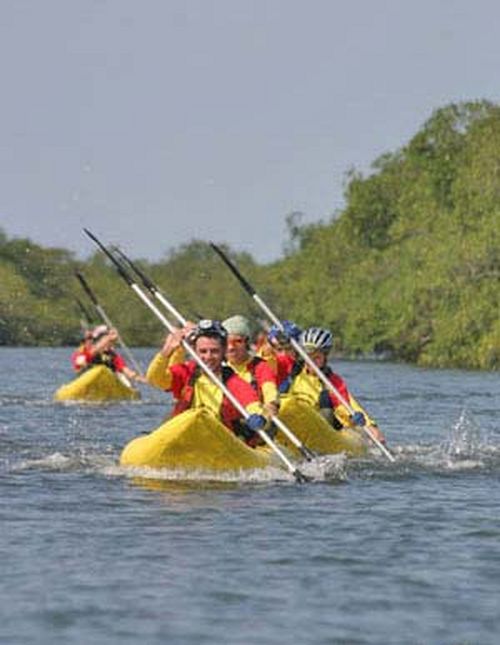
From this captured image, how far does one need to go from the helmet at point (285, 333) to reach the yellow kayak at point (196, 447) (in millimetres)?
3531

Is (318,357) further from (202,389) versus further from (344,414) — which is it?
(202,389)

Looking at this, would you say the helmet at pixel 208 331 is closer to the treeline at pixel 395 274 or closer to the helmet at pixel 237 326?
the helmet at pixel 237 326

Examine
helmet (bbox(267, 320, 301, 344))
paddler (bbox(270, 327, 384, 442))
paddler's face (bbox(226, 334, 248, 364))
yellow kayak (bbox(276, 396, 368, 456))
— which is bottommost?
yellow kayak (bbox(276, 396, 368, 456))

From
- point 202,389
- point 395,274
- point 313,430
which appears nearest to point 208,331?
point 202,389

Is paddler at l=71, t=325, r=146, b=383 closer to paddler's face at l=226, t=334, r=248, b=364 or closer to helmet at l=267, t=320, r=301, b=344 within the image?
helmet at l=267, t=320, r=301, b=344

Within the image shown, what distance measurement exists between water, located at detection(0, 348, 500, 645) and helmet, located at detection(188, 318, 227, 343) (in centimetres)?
120

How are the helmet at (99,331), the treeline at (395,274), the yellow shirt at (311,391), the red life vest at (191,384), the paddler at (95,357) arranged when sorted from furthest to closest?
the treeline at (395,274) → the paddler at (95,357) → the helmet at (99,331) → the yellow shirt at (311,391) → the red life vest at (191,384)

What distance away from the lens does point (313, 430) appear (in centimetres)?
1984

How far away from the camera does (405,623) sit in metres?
10.5

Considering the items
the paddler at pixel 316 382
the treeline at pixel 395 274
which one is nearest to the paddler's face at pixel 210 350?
the paddler at pixel 316 382

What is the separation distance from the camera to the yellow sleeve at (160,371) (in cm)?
1670

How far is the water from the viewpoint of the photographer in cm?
1045

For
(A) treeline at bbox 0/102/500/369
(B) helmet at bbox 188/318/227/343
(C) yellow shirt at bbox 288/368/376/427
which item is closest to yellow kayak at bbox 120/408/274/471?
(B) helmet at bbox 188/318/227/343

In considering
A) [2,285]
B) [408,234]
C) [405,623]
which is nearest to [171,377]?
[405,623]
